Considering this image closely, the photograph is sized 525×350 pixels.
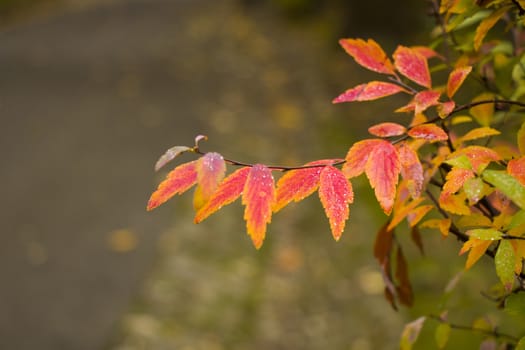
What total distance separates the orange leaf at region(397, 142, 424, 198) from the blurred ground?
267 centimetres

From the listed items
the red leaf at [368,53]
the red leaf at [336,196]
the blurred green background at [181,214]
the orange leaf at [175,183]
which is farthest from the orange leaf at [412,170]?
the blurred green background at [181,214]

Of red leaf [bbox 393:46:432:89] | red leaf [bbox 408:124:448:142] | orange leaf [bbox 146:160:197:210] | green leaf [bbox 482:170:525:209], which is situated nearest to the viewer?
green leaf [bbox 482:170:525:209]

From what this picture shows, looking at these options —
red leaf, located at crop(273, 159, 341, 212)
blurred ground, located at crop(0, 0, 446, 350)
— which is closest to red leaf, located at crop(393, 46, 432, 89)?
red leaf, located at crop(273, 159, 341, 212)

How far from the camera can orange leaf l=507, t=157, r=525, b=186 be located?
937 millimetres

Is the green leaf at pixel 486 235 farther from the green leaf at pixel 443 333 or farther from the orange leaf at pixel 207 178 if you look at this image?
the green leaf at pixel 443 333

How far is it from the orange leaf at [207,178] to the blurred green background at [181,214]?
76cm

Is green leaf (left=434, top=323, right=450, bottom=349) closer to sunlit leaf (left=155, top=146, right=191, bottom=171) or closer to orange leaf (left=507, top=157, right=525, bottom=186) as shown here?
orange leaf (left=507, top=157, right=525, bottom=186)

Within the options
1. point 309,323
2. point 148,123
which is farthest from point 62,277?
point 148,123

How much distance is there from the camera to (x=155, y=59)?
343 inches

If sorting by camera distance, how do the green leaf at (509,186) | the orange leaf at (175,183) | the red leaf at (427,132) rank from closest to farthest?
1. the green leaf at (509,186)
2. the orange leaf at (175,183)
3. the red leaf at (427,132)

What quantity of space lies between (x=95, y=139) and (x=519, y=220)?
219 inches

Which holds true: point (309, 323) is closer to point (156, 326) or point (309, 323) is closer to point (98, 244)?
Result: point (156, 326)

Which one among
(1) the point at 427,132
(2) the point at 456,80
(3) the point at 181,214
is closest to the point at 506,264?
(1) the point at 427,132

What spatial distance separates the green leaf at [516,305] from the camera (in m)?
1.03
